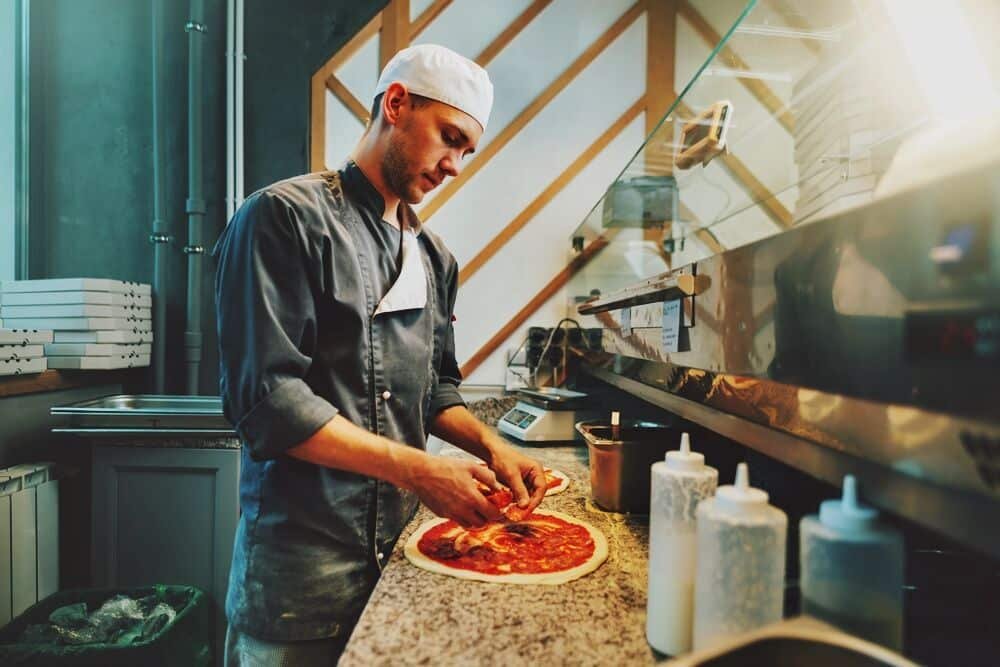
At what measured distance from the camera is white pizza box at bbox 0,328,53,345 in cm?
237

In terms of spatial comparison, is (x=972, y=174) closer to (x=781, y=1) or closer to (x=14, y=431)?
(x=781, y=1)

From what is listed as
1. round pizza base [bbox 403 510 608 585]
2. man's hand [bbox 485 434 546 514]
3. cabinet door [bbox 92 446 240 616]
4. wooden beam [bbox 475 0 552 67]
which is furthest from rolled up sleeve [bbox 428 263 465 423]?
wooden beam [bbox 475 0 552 67]

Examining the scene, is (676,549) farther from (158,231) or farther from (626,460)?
(158,231)

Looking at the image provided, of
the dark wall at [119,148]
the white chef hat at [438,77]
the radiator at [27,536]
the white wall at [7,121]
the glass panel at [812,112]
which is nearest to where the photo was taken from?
the glass panel at [812,112]

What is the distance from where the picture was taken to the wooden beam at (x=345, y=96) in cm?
338

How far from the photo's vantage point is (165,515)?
8.20ft

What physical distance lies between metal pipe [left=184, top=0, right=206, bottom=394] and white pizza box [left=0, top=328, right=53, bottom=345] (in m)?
0.65

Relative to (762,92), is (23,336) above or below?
below

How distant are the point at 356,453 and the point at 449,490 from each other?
20 cm

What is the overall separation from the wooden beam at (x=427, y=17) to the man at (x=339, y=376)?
2148 mm

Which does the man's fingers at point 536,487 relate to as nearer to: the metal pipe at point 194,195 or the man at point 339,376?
the man at point 339,376

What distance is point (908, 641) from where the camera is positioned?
913mm

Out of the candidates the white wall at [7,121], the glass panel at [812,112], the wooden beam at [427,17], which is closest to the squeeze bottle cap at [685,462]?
the glass panel at [812,112]

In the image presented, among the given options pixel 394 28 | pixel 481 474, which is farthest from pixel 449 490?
pixel 394 28
